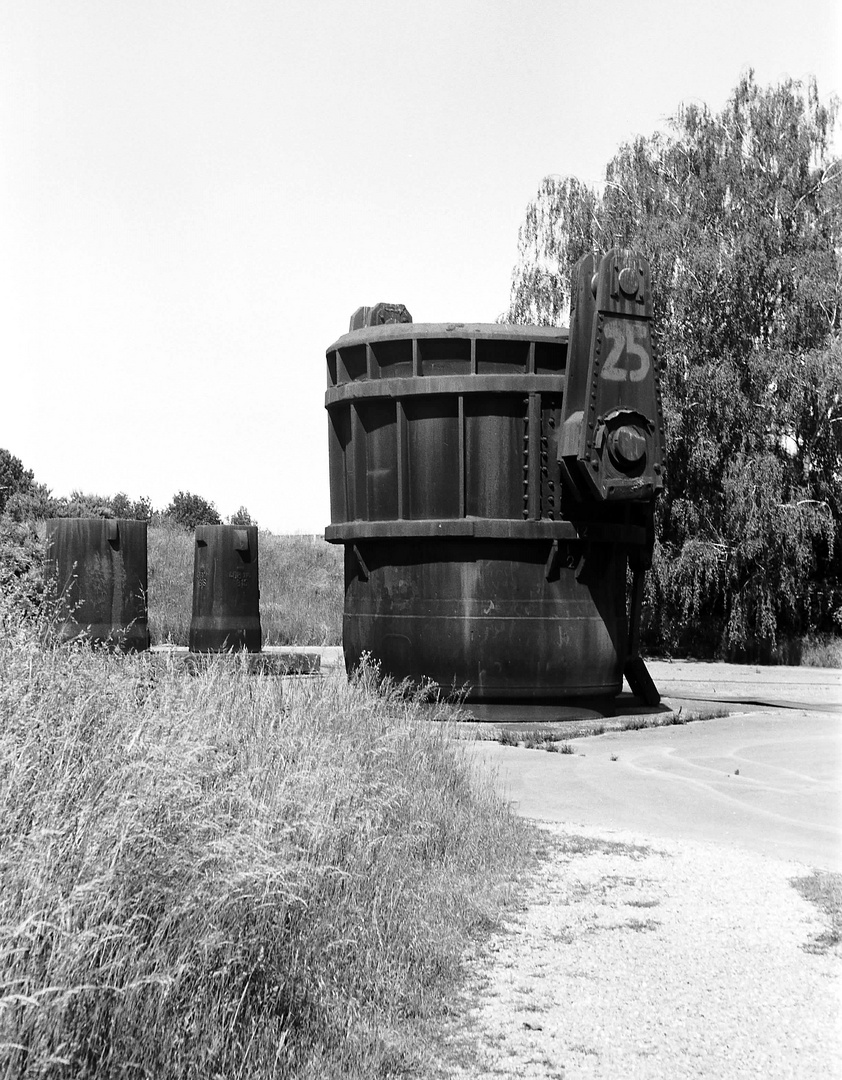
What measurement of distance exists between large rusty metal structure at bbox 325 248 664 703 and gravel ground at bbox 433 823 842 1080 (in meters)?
6.20

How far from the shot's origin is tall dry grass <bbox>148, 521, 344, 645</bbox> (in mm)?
30859

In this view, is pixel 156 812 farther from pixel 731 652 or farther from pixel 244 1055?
pixel 731 652

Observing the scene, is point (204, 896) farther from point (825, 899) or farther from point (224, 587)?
point (224, 587)

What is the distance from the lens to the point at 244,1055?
159 inches

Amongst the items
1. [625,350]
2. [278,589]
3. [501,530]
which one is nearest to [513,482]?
[501,530]

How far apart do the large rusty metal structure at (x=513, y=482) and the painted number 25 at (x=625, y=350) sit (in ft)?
0.05

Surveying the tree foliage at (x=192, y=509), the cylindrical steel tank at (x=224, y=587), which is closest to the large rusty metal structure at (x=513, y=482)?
the cylindrical steel tank at (x=224, y=587)

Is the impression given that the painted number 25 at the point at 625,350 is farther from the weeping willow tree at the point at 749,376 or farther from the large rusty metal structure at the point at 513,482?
the weeping willow tree at the point at 749,376

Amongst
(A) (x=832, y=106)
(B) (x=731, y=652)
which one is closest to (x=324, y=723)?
(B) (x=731, y=652)

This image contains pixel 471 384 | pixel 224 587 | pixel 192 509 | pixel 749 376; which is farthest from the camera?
pixel 192 509

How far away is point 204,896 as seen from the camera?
164 inches

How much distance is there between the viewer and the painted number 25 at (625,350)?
13516 mm

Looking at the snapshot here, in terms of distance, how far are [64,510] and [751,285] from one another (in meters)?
32.6

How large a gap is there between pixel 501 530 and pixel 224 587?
8.14 meters
